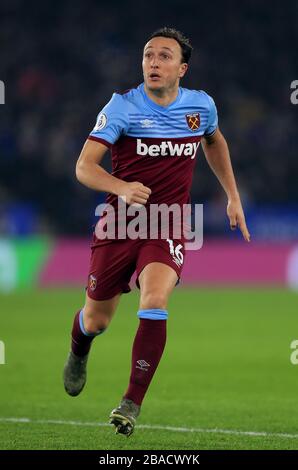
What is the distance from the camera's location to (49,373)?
1015 centimetres

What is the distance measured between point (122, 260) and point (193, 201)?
562 inches

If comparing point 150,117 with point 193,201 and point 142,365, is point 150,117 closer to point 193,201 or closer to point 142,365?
point 142,365

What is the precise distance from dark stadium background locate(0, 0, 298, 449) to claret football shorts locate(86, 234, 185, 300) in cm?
93

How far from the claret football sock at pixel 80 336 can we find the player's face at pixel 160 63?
5.60 feet

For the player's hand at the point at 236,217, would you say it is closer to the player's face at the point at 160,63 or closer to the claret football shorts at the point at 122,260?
the claret football shorts at the point at 122,260

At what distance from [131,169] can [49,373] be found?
388 cm

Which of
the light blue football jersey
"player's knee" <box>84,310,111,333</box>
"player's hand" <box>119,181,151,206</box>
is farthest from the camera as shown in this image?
"player's knee" <box>84,310,111,333</box>

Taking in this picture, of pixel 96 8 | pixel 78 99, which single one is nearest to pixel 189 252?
pixel 78 99

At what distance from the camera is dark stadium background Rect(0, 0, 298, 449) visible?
8280 millimetres

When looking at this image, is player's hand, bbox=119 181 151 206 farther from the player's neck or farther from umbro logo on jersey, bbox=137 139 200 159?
the player's neck

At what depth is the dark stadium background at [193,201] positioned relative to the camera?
27.2 feet

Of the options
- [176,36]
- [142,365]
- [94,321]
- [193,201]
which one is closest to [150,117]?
[176,36]

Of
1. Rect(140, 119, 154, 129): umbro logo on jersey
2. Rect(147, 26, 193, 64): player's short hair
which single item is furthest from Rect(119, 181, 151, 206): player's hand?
Rect(147, 26, 193, 64): player's short hair

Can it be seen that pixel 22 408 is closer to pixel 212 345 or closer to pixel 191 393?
pixel 191 393
